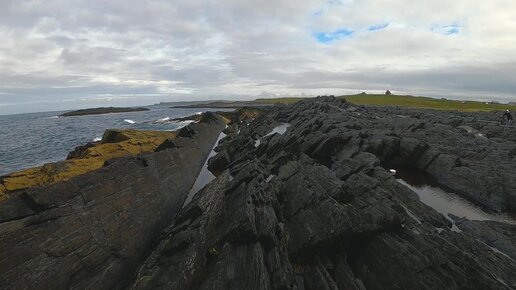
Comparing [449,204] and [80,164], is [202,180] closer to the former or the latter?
[80,164]

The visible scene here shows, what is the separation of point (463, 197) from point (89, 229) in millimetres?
24884

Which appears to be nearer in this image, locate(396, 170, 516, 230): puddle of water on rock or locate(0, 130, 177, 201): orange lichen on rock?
locate(396, 170, 516, 230): puddle of water on rock

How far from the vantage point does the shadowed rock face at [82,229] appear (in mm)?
10219

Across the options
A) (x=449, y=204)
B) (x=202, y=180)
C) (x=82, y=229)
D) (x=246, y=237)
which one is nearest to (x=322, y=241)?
(x=246, y=237)

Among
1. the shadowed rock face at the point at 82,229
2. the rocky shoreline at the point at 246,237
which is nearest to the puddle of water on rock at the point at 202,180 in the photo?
the rocky shoreline at the point at 246,237

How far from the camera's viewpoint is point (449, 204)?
2111cm

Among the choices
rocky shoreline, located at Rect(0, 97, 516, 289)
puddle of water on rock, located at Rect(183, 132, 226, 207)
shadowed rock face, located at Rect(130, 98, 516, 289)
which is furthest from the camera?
puddle of water on rock, located at Rect(183, 132, 226, 207)

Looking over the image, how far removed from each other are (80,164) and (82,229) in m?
14.6

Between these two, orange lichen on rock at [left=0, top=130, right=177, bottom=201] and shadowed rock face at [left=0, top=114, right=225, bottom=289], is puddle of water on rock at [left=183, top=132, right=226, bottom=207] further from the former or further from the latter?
shadowed rock face at [left=0, top=114, right=225, bottom=289]

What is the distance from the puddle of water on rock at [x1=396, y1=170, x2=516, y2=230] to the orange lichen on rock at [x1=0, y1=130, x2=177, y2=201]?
2539 centimetres

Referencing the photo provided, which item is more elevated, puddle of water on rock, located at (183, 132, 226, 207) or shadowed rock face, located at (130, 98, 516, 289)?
shadowed rock face, located at (130, 98, 516, 289)

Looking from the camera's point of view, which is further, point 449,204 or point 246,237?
point 449,204

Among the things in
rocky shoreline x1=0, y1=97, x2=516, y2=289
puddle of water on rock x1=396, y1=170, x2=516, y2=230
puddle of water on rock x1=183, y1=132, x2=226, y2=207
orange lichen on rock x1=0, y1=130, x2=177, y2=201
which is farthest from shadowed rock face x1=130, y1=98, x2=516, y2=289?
orange lichen on rock x1=0, y1=130, x2=177, y2=201

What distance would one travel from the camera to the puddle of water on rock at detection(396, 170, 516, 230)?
1877cm
